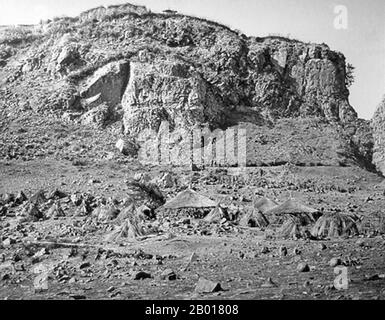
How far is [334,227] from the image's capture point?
11.1 meters

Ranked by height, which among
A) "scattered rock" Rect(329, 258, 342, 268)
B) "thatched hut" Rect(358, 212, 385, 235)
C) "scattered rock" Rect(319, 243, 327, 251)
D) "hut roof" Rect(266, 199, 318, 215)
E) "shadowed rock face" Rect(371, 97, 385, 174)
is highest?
"shadowed rock face" Rect(371, 97, 385, 174)

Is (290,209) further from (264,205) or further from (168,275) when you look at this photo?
(168,275)

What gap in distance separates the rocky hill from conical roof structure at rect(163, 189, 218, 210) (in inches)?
428

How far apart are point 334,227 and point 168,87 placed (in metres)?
17.5

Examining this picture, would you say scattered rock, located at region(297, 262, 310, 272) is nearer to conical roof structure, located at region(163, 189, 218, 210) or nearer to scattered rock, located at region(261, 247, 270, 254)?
scattered rock, located at region(261, 247, 270, 254)

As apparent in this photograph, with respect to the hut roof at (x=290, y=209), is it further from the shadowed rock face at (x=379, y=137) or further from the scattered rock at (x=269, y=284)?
the shadowed rock face at (x=379, y=137)

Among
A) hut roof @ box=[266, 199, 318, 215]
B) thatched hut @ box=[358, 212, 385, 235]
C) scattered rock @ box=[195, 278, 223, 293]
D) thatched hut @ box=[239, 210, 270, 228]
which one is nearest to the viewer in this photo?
scattered rock @ box=[195, 278, 223, 293]

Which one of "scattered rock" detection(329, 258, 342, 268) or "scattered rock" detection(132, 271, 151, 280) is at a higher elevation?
"scattered rock" detection(329, 258, 342, 268)

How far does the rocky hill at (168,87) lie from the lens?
26.1 meters

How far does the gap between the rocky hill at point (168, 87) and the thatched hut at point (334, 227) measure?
13351mm

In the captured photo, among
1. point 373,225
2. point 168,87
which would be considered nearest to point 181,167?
point 168,87

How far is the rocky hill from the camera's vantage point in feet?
85.8

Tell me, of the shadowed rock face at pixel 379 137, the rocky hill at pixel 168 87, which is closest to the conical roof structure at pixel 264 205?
the rocky hill at pixel 168 87

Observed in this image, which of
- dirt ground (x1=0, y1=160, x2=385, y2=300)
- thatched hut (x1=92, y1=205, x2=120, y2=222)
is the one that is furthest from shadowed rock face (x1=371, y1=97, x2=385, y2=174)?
thatched hut (x1=92, y1=205, x2=120, y2=222)
